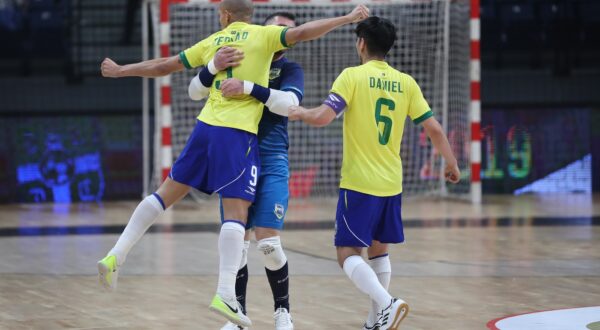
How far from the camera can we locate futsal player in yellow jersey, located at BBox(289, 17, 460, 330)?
5906 millimetres

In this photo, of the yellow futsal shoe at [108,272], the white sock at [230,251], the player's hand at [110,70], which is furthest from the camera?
the player's hand at [110,70]

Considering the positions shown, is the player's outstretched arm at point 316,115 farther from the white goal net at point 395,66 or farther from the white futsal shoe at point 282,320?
the white goal net at point 395,66

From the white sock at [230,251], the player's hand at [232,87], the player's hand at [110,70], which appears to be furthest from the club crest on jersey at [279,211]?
the player's hand at [110,70]

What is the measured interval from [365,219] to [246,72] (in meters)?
1.00

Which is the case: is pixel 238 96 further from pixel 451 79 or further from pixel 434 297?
pixel 451 79

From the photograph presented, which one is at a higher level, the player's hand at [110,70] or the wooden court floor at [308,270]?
the player's hand at [110,70]

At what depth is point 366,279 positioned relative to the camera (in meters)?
5.81

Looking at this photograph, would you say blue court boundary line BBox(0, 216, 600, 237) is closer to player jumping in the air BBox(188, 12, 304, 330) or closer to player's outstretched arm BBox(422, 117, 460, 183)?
player jumping in the air BBox(188, 12, 304, 330)

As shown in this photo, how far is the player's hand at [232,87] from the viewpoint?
5.90 m

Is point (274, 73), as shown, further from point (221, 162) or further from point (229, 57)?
point (221, 162)

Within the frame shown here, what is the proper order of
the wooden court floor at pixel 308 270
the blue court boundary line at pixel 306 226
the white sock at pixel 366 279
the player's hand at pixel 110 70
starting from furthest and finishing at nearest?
the blue court boundary line at pixel 306 226
the wooden court floor at pixel 308 270
the player's hand at pixel 110 70
the white sock at pixel 366 279

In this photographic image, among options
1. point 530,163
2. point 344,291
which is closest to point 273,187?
point 344,291

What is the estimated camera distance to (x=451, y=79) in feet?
53.5

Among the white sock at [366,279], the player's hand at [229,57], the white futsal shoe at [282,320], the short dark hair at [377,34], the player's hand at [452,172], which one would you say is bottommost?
the white futsal shoe at [282,320]
